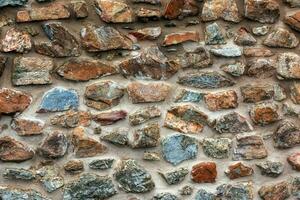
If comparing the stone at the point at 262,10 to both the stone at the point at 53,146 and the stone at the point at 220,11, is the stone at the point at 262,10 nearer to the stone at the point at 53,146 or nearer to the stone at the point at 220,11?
the stone at the point at 220,11

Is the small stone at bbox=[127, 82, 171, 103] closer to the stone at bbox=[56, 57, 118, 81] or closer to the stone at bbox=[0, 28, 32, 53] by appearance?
the stone at bbox=[56, 57, 118, 81]

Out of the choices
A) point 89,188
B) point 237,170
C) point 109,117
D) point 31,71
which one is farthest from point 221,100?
point 31,71

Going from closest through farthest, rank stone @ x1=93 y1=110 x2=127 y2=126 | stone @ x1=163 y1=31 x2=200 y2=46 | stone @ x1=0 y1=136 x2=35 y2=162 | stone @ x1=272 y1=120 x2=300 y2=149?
1. stone @ x1=0 y1=136 x2=35 y2=162
2. stone @ x1=93 y1=110 x2=127 y2=126
3. stone @ x1=163 y1=31 x2=200 y2=46
4. stone @ x1=272 y1=120 x2=300 y2=149

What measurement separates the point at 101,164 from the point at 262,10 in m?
1.19

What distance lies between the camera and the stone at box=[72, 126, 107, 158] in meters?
2.57

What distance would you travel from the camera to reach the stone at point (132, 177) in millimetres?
2607

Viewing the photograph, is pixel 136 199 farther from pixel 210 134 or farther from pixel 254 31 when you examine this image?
pixel 254 31

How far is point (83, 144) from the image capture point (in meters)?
2.57

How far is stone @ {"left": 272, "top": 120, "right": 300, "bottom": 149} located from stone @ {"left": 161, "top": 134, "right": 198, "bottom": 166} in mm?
467

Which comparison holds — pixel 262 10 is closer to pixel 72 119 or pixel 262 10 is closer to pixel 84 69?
pixel 84 69

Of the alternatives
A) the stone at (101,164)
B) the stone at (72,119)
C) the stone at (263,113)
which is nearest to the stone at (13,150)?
the stone at (72,119)

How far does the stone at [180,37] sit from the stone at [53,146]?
2.35ft

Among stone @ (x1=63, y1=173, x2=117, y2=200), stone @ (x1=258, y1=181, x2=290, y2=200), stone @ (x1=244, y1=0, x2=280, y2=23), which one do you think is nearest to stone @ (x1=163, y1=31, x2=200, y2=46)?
stone @ (x1=244, y1=0, x2=280, y2=23)

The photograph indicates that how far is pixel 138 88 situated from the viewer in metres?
2.65
